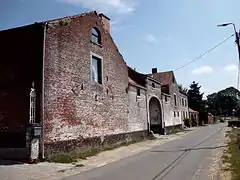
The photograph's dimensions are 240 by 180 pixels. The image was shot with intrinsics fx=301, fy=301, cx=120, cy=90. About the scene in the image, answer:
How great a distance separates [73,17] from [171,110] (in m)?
27.3

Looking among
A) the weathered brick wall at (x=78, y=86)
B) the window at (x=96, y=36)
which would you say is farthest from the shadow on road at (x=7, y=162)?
the window at (x=96, y=36)

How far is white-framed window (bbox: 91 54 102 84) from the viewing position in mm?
20766

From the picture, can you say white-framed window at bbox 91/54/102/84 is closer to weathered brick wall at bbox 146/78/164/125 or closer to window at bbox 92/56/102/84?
window at bbox 92/56/102/84

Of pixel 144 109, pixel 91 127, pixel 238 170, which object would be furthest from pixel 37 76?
pixel 144 109

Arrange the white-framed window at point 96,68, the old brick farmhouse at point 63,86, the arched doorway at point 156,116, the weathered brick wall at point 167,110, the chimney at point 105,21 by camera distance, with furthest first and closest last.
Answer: the weathered brick wall at point 167,110 → the arched doorway at point 156,116 → the chimney at point 105,21 → the white-framed window at point 96,68 → the old brick farmhouse at point 63,86

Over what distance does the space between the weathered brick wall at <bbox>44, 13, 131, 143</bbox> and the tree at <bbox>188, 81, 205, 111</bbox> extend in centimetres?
5466

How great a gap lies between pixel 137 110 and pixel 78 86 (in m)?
10.7

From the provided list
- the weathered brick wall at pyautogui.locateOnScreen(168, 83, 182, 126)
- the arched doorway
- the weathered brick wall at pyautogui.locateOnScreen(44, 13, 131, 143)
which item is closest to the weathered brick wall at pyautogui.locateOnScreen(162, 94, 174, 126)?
the weathered brick wall at pyautogui.locateOnScreen(168, 83, 182, 126)

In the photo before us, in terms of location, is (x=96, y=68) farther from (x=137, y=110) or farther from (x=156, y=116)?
(x=156, y=116)

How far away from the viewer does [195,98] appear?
77938 millimetres

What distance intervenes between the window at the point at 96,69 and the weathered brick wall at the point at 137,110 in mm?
5763

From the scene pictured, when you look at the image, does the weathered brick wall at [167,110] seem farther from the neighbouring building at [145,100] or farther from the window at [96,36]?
the window at [96,36]

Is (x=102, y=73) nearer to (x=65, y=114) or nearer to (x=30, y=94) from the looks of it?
(x=65, y=114)

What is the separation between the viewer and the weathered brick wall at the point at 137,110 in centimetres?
2679
